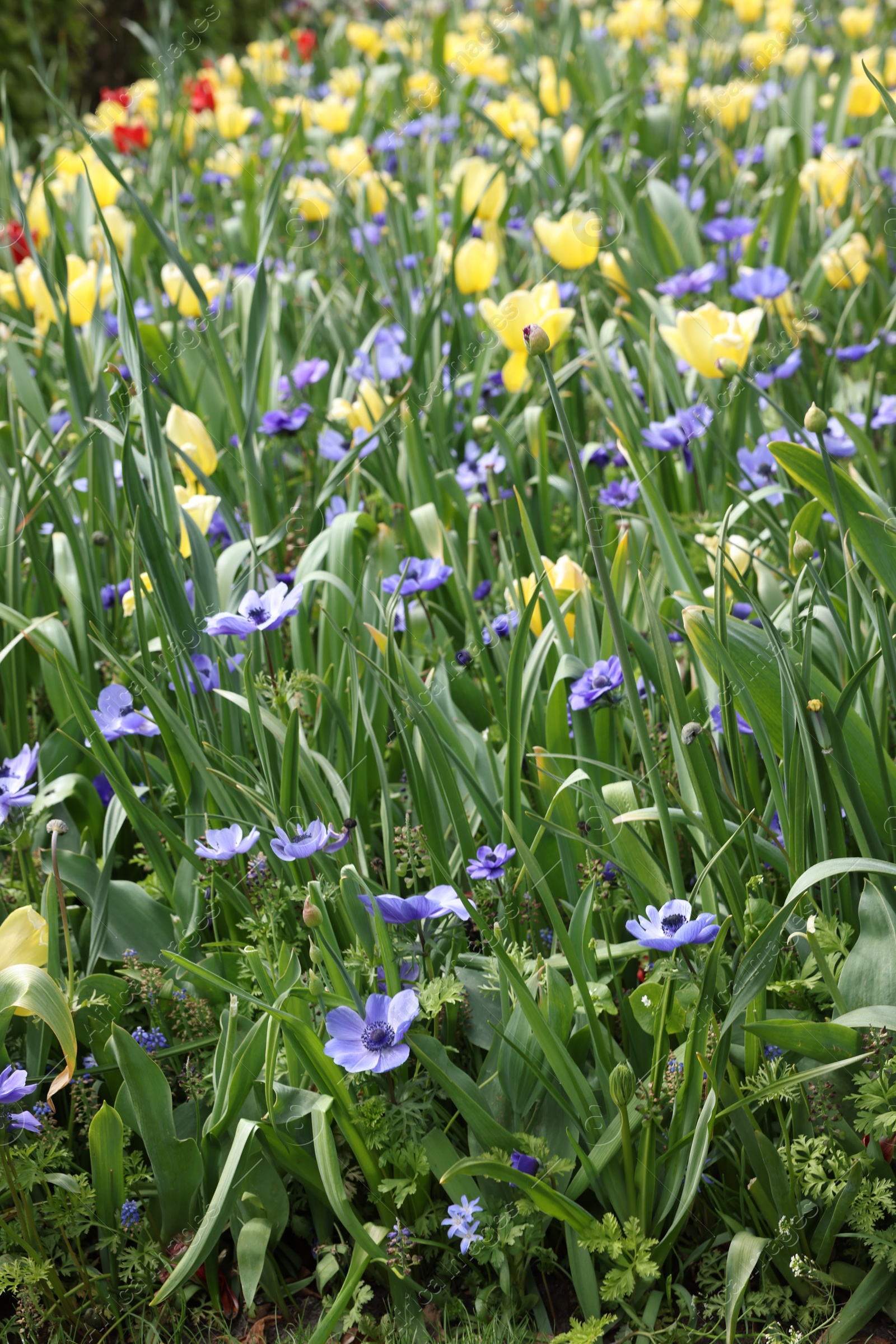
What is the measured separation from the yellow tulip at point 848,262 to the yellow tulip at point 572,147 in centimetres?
118

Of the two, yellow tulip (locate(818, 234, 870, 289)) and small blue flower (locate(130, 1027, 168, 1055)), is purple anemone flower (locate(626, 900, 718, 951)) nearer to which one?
small blue flower (locate(130, 1027, 168, 1055))

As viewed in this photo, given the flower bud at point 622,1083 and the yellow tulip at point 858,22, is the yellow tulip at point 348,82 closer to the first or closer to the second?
the yellow tulip at point 858,22

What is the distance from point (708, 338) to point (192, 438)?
87 centimetres

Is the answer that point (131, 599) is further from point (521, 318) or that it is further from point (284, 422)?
point (521, 318)

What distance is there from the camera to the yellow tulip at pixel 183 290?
2.38 meters

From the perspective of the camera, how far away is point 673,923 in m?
1.08

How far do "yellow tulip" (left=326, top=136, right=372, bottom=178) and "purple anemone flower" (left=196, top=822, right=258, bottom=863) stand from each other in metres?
2.73

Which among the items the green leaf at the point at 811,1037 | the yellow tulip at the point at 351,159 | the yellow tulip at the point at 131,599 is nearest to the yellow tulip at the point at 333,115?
the yellow tulip at the point at 351,159

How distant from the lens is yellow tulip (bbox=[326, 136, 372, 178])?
136 inches

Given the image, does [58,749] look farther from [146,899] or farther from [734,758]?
[734,758]

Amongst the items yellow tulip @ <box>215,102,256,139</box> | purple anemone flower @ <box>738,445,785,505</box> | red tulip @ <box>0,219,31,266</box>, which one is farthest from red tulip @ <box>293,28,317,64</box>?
purple anemone flower @ <box>738,445,785,505</box>

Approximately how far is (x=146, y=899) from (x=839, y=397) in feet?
5.85

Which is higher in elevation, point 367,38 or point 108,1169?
point 367,38

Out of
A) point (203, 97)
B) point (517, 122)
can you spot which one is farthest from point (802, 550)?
point (203, 97)
